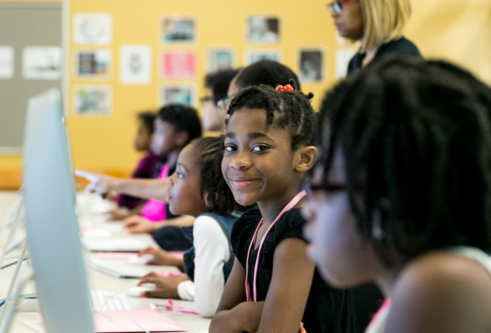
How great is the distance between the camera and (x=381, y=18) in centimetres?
199

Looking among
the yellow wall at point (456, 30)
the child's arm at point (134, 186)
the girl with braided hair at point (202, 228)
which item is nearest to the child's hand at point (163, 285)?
the girl with braided hair at point (202, 228)

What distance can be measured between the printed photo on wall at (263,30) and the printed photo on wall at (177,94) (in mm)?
682

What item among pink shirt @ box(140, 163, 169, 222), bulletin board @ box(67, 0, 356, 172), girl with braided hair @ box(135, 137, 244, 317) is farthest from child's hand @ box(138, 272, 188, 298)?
bulletin board @ box(67, 0, 356, 172)

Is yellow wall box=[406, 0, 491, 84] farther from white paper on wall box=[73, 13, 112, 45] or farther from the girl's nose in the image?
the girl's nose

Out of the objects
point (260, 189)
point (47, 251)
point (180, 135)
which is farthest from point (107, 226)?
point (47, 251)

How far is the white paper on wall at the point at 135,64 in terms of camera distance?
500cm

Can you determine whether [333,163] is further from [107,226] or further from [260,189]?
[107,226]

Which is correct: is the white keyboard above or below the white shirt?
below

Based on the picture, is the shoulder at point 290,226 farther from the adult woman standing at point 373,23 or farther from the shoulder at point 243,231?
the adult woman standing at point 373,23

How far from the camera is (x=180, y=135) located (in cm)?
290

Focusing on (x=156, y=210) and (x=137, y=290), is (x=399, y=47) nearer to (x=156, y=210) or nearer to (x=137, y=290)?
(x=137, y=290)

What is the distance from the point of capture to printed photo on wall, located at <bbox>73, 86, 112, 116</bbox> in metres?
5.00

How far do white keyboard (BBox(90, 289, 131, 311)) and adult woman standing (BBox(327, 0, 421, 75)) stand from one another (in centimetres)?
111

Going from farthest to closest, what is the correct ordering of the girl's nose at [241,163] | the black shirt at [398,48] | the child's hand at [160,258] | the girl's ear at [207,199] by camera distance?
the black shirt at [398,48]
the child's hand at [160,258]
the girl's ear at [207,199]
the girl's nose at [241,163]
